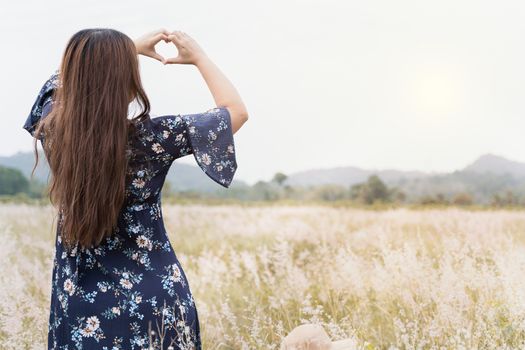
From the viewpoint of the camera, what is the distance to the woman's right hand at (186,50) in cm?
279

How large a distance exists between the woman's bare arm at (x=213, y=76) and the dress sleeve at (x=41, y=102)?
0.52 meters

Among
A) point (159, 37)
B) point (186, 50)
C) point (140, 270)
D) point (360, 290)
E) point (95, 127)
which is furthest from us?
point (360, 290)

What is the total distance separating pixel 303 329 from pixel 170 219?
8.07 metres

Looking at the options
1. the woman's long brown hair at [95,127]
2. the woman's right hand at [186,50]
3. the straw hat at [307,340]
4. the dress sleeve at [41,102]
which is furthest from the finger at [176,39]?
the straw hat at [307,340]

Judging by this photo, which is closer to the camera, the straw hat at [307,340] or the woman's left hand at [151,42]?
the woman's left hand at [151,42]

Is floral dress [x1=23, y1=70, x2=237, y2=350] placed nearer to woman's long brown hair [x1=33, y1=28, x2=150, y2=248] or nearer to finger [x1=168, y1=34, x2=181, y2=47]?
woman's long brown hair [x1=33, y1=28, x2=150, y2=248]

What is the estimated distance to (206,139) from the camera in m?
2.73

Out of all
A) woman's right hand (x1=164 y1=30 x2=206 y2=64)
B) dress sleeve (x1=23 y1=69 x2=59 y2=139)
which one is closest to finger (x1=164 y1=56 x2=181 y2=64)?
woman's right hand (x1=164 y1=30 x2=206 y2=64)

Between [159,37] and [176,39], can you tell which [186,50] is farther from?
[159,37]

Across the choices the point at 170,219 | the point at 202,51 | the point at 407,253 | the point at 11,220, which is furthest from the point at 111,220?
the point at 170,219

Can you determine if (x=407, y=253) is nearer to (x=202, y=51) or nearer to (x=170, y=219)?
(x=202, y=51)

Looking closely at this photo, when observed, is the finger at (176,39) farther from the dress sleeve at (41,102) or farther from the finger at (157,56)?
the dress sleeve at (41,102)

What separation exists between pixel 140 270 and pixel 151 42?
3.17 feet

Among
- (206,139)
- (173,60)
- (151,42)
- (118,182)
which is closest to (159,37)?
(151,42)
